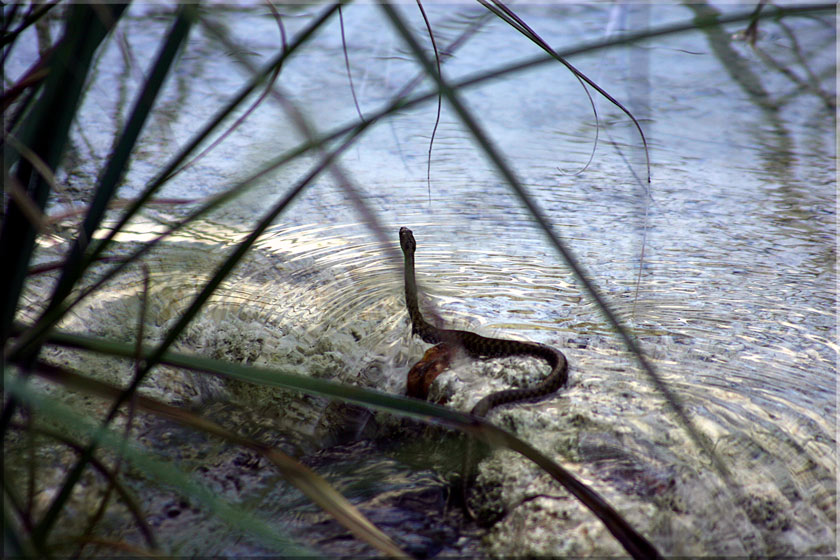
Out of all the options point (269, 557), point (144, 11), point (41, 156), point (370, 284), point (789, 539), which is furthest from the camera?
point (144, 11)

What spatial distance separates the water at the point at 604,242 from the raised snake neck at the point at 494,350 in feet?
0.17

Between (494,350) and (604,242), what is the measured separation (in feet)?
2.39

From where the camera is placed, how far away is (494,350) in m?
1.66

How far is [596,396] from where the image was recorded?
57.5 inches

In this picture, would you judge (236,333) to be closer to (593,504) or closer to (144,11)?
(593,504)

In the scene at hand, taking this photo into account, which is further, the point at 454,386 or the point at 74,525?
the point at 454,386

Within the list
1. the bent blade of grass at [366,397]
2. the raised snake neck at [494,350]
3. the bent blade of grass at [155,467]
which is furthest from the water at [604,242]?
the bent blade of grass at [155,467]

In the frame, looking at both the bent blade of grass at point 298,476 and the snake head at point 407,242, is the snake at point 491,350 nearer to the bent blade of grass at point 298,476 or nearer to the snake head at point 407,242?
the snake head at point 407,242

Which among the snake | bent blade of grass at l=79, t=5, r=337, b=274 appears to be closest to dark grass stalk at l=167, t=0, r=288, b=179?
bent blade of grass at l=79, t=5, r=337, b=274

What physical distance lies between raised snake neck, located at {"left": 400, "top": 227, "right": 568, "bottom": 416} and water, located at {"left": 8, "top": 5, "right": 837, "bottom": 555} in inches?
2.1

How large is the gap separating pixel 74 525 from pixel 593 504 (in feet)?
2.62

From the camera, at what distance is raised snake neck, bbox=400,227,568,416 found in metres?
1.45

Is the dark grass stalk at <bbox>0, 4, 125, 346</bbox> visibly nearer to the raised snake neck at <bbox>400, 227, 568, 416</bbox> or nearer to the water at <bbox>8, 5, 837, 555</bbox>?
the water at <bbox>8, 5, 837, 555</bbox>

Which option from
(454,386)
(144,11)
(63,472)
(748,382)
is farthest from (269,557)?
(144,11)
